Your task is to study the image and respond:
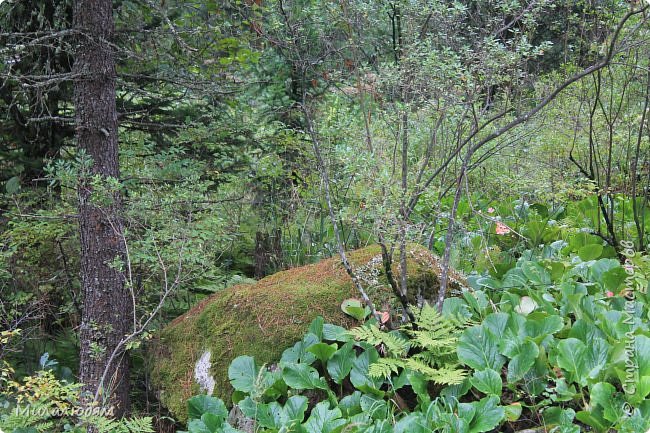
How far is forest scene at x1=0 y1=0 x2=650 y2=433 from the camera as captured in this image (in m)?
2.51

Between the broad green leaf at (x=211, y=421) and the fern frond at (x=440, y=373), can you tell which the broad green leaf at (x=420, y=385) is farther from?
the broad green leaf at (x=211, y=421)

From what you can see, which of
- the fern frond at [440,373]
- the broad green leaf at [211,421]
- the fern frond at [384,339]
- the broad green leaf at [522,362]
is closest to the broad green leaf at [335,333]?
the fern frond at [384,339]

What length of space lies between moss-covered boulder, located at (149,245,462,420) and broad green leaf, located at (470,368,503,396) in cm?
75

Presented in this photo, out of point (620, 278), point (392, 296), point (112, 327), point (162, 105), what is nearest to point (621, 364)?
point (620, 278)

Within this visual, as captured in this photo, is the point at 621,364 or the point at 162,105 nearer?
the point at 621,364

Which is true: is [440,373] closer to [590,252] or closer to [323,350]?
[323,350]

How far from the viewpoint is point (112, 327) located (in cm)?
341

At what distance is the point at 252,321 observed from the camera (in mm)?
3141

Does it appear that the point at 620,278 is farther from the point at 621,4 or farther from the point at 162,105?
the point at 162,105

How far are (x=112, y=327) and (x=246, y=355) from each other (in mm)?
1011

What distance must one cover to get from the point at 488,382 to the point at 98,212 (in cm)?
249

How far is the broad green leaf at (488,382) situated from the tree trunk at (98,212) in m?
2.17

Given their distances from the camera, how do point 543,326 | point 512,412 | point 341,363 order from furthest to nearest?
1. point 341,363
2. point 543,326
3. point 512,412

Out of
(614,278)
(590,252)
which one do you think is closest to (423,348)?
(614,278)
